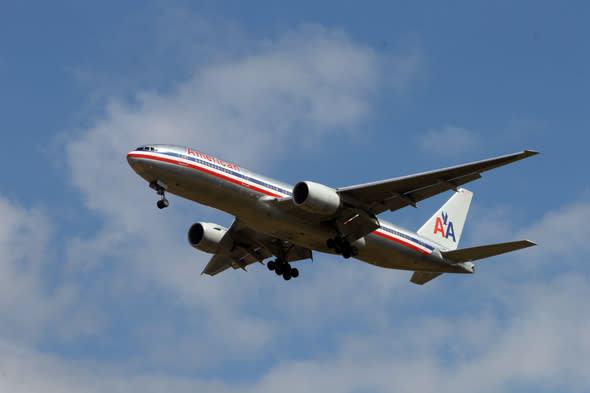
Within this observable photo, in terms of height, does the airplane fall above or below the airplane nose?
Result: below

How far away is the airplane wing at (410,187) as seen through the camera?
3375cm

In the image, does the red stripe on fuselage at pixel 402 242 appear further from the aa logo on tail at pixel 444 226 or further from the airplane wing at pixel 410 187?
the aa logo on tail at pixel 444 226

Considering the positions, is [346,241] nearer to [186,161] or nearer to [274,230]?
[274,230]

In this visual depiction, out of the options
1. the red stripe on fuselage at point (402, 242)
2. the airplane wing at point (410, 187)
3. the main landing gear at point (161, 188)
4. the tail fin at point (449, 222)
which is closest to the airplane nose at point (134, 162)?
the main landing gear at point (161, 188)

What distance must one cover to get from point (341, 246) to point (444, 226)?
1072cm

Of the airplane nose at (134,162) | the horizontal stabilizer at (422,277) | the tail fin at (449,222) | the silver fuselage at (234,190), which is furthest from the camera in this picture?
the tail fin at (449,222)

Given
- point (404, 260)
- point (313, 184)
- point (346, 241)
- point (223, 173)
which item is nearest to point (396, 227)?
point (404, 260)

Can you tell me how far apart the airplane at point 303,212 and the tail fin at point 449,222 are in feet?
8.66

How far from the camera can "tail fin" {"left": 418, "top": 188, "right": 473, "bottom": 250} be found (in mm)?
44781

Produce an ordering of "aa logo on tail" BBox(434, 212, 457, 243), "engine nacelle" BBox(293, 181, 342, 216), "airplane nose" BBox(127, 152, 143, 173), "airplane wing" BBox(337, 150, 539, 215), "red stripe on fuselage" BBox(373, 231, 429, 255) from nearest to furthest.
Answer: "airplane wing" BBox(337, 150, 539, 215), "airplane nose" BBox(127, 152, 143, 173), "engine nacelle" BBox(293, 181, 342, 216), "red stripe on fuselage" BBox(373, 231, 429, 255), "aa logo on tail" BBox(434, 212, 457, 243)

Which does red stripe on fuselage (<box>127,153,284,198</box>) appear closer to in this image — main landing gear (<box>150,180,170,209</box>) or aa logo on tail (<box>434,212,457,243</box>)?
main landing gear (<box>150,180,170,209</box>)

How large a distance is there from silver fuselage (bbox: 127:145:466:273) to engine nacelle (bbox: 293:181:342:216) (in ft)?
4.47

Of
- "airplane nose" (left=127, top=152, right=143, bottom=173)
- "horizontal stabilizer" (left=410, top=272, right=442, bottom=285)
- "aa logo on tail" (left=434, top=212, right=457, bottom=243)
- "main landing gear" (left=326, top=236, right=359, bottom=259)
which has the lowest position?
"main landing gear" (left=326, top=236, right=359, bottom=259)

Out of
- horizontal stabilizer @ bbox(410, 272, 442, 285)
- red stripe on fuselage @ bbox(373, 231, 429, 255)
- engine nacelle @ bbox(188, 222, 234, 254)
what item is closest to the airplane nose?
engine nacelle @ bbox(188, 222, 234, 254)
